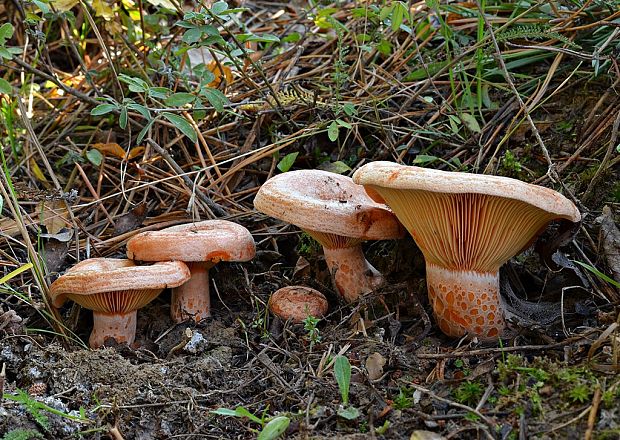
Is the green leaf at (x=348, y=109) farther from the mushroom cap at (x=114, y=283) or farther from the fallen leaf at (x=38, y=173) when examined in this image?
the fallen leaf at (x=38, y=173)

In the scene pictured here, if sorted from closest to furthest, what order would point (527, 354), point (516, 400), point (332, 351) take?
point (516, 400) < point (527, 354) < point (332, 351)

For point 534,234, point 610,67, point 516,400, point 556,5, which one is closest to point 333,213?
point 534,234

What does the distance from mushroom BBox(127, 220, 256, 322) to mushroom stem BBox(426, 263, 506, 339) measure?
3.12 ft

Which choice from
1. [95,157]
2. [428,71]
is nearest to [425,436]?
[428,71]

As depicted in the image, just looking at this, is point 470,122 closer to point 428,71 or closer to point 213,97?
point 428,71

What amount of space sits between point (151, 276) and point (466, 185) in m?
1.37

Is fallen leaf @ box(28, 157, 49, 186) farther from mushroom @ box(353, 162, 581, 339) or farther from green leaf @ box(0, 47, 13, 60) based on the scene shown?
mushroom @ box(353, 162, 581, 339)

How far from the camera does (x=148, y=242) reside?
9.80 feet

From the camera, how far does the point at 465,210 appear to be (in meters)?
2.54

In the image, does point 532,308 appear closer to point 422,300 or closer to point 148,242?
point 422,300

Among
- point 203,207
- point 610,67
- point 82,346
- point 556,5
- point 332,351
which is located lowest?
point 82,346

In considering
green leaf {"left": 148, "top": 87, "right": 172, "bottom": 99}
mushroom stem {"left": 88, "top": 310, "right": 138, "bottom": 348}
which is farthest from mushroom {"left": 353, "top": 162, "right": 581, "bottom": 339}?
mushroom stem {"left": 88, "top": 310, "right": 138, "bottom": 348}

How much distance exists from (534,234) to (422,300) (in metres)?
0.60

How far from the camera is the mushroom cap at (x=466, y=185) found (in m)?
2.24
